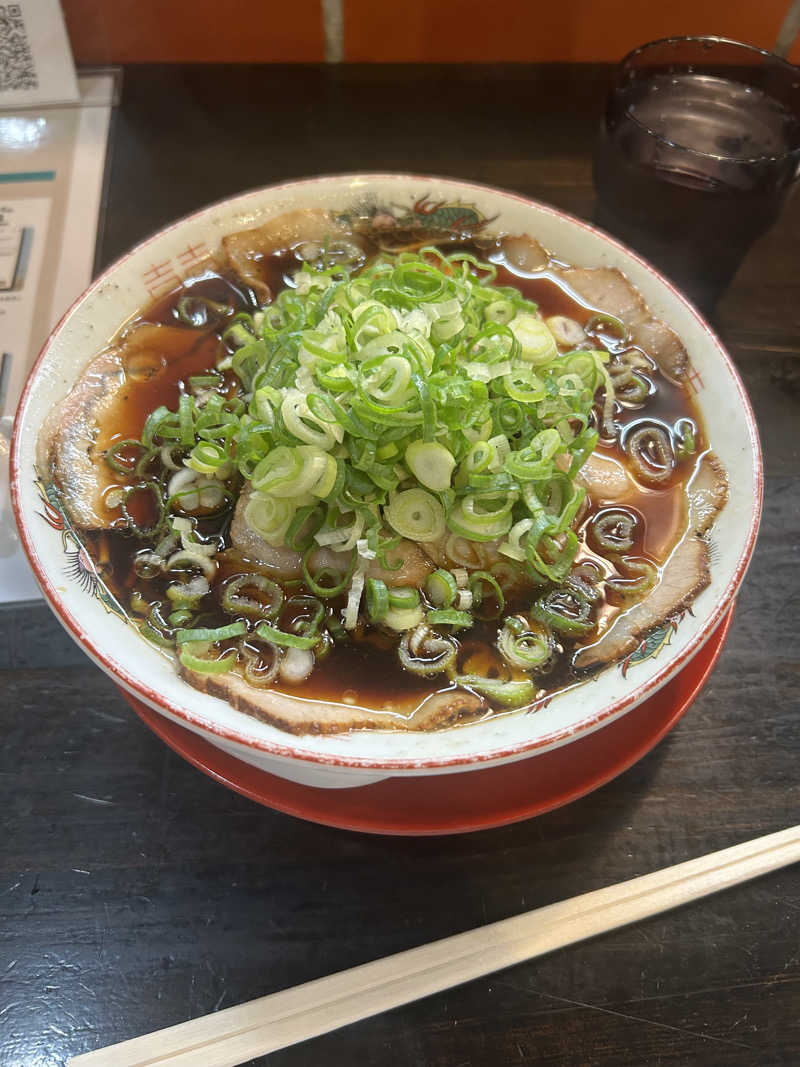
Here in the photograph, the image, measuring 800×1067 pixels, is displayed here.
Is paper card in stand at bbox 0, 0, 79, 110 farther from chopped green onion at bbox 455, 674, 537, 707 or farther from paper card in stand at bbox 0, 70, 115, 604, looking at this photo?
chopped green onion at bbox 455, 674, 537, 707

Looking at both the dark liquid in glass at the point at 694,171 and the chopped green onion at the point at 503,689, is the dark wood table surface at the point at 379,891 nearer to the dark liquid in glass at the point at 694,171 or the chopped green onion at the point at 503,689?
the chopped green onion at the point at 503,689

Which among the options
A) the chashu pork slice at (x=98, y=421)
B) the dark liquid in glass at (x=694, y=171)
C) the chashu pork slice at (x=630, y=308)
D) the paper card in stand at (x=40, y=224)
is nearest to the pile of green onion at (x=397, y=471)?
the chashu pork slice at (x=98, y=421)

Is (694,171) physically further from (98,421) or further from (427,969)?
(427,969)

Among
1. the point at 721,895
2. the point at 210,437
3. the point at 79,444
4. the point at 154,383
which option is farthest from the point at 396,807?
the point at 154,383

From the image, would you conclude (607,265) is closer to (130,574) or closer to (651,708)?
(651,708)

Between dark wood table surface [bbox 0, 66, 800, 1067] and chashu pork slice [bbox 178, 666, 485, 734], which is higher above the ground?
chashu pork slice [bbox 178, 666, 485, 734]

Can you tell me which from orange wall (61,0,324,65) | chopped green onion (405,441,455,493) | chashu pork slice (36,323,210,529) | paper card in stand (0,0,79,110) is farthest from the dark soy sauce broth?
orange wall (61,0,324,65)

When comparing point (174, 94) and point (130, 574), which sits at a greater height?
point (174, 94)

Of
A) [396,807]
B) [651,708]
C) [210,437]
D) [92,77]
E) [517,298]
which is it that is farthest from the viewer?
[92,77]
